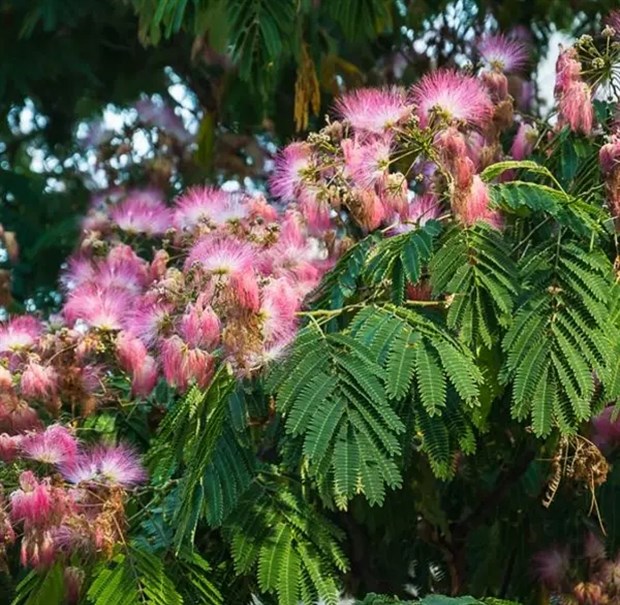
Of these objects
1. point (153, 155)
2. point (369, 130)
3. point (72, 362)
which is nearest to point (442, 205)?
point (369, 130)

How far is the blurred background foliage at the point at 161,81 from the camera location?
5793 millimetres

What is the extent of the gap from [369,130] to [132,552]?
1163mm

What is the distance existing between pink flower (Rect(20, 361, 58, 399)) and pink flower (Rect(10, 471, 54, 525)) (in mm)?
466

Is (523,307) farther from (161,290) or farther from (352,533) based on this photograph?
(352,533)

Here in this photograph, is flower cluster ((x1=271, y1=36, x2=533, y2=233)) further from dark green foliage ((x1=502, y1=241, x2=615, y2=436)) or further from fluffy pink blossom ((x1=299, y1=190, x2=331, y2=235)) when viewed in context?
dark green foliage ((x1=502, y1=241, x2=615, y2=436))

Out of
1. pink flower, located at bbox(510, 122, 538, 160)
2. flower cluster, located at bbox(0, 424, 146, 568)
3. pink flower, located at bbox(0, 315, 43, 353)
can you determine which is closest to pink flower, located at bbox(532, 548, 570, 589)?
pink flower, located at bbox(510, 122, 538, 160)

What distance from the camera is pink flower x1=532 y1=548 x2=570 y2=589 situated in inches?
178

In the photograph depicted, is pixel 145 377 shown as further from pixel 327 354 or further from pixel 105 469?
pixel 327 354

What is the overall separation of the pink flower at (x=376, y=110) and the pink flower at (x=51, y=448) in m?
1.05

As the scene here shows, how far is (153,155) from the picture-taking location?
5.93 meters

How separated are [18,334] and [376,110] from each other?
116 cm

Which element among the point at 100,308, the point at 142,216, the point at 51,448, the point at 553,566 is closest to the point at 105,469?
the point at 51,448

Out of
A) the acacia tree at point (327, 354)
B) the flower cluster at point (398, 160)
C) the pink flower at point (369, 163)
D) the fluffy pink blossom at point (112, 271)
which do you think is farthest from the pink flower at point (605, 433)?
the fluffy pink blossom at point (112, 271)

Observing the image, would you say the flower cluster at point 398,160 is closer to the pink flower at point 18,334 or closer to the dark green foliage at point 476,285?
the dark green foliage at point 476,285
